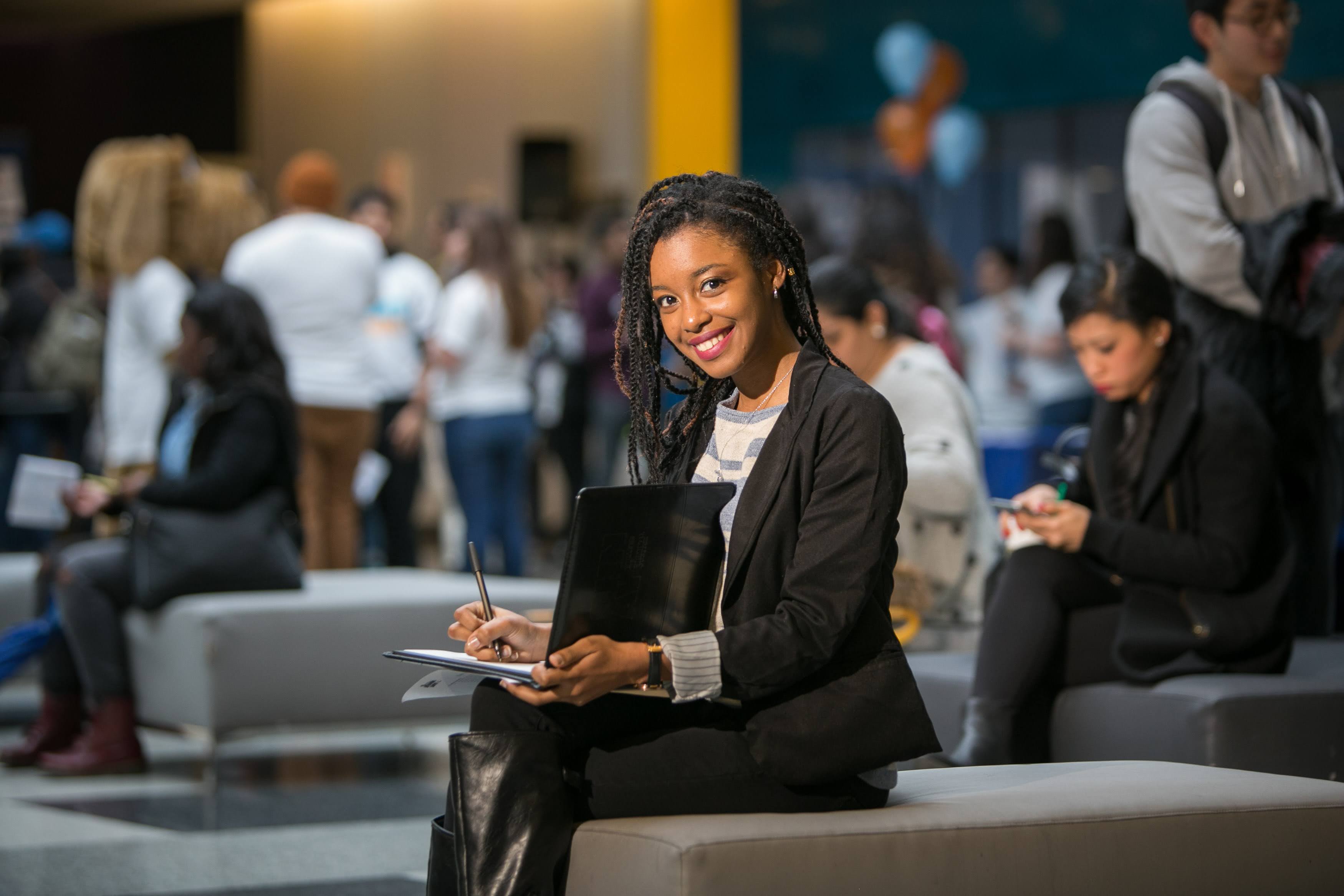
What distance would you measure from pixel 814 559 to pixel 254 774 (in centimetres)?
319

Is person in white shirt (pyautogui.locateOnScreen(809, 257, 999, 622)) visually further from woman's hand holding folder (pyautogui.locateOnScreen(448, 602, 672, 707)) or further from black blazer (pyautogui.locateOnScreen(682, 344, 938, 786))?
woman's hand holding folder (pyautogui.locateOnScreen(448, 602, 672, 707))

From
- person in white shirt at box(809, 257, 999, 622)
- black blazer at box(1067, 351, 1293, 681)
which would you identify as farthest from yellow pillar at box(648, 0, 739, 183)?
black blazer at box(1067, 351, 1293, 681)

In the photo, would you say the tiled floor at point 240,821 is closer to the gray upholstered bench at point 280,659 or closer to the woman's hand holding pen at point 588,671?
the gray upholstered bench at point 280,659

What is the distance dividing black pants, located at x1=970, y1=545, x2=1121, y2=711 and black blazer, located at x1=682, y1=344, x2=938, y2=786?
1122 mm

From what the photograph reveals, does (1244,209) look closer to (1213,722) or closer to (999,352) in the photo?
(1213,722)

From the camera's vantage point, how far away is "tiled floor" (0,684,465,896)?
3682 millimetres

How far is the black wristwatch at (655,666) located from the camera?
2221mm

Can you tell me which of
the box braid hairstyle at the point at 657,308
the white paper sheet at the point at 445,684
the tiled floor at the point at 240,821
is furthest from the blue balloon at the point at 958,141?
the white paper sheet at the point at 445,684

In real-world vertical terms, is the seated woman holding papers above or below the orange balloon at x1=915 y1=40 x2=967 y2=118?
below

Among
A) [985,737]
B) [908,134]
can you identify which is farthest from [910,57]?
[985,737]

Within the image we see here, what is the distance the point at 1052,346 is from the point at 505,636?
20.7 ft

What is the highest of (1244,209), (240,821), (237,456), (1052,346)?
(1244,209)

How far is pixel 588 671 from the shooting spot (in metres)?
2.16

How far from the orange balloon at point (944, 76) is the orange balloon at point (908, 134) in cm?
15
